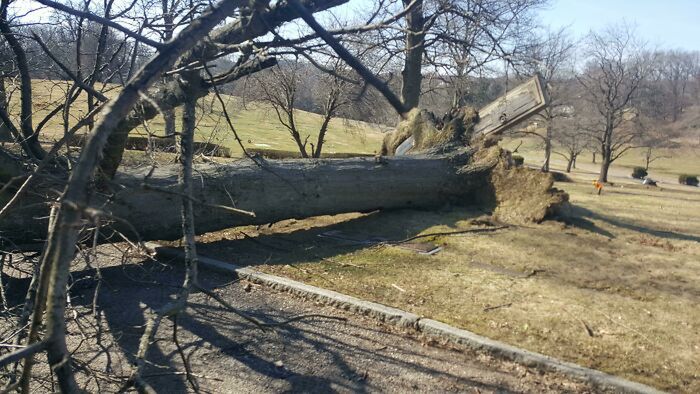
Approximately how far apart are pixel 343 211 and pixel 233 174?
1.96 meters

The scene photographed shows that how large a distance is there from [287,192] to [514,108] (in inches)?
188

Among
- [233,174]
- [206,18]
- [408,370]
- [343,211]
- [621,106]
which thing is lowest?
[408,370]

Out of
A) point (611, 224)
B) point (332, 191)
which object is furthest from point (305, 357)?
point (611, 224)

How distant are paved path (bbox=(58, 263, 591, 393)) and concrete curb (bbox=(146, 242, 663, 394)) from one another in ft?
0.24

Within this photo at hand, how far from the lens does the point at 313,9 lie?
149 inches

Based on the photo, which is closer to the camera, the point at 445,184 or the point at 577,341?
the point at 577,341

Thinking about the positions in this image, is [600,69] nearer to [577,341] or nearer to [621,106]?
[621,106]

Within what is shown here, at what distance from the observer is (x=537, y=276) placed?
5.91m

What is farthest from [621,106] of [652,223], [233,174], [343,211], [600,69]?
[233,174]

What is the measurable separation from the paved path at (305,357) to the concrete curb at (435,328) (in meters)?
0.07

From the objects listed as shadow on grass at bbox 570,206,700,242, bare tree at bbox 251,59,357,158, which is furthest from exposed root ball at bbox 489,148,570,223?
bare tree at bbox 251,59,357,158

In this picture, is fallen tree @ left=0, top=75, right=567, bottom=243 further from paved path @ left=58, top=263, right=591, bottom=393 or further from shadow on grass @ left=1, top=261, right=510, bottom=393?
paved path @ left=58, top=263, right=591, bottom=393

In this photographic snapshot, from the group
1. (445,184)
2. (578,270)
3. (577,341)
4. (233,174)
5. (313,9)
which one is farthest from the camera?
(445,184)

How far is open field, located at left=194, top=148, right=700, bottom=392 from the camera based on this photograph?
423 centimetres
